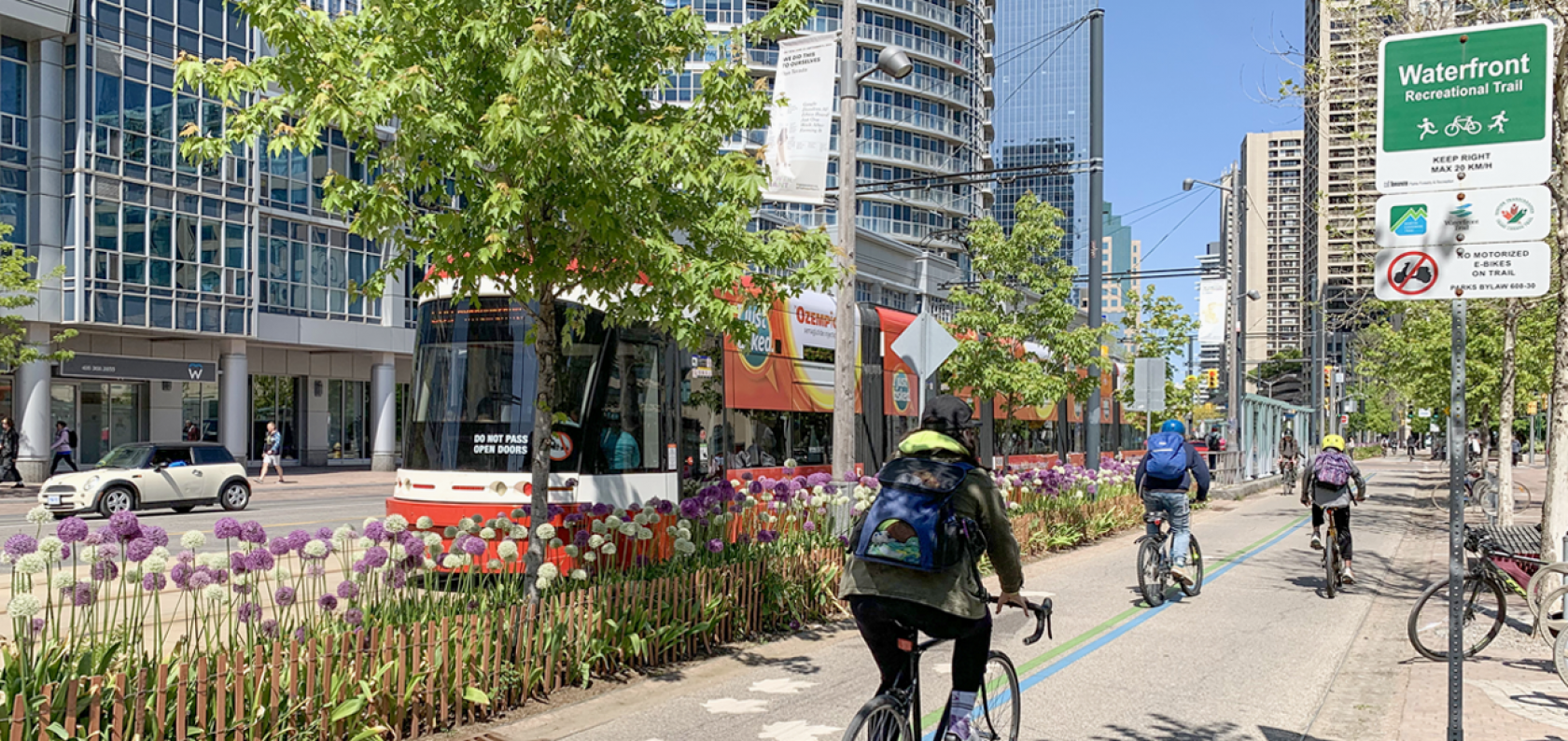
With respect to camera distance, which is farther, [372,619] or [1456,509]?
[372,619]

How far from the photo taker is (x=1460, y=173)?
16.2 feet

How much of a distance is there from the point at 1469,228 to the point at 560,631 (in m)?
5.40

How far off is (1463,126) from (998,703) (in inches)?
124

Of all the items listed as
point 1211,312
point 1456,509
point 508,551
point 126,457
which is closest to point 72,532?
point 508,551

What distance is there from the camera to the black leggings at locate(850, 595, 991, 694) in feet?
15.3

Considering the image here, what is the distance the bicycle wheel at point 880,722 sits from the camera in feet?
14.4

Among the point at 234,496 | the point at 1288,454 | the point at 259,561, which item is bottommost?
the point at 234,496


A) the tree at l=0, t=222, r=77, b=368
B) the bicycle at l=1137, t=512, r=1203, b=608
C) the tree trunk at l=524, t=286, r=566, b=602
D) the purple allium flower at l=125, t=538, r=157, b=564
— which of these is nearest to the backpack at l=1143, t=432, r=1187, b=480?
the bicycle at l=1137, t=512, r=1203, b=608

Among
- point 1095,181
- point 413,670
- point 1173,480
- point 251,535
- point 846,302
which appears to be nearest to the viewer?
point 251,535

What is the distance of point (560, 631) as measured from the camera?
7.49 metres

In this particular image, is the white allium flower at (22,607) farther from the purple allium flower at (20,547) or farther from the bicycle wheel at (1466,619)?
the bicycle wheel at (1466,619)

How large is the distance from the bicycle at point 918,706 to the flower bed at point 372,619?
261 cm

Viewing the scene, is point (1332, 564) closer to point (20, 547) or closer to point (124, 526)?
point (124, 526)

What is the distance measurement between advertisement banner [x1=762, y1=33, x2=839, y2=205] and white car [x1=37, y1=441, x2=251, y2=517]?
583 inches
